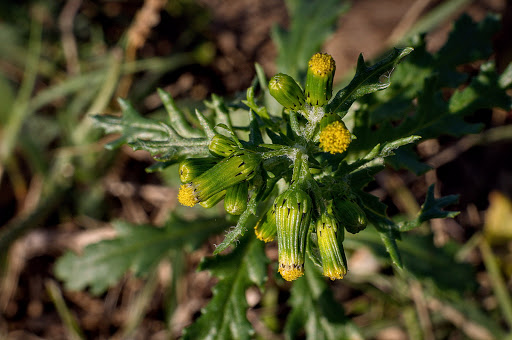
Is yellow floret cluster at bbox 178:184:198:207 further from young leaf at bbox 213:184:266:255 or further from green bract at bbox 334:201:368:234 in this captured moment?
green bract at bbox 334:201:368:234

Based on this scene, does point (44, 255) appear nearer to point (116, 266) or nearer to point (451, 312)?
point (116, 266)

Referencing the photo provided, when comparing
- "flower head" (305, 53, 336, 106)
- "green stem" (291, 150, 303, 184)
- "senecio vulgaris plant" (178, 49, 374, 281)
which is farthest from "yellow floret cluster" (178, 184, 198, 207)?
"flower head" (305, 53, 336, 106)

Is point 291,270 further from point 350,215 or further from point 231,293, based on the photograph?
point 231,293

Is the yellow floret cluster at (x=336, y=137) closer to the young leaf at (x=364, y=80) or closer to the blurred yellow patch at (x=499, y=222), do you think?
the young leaf at (x=364, y=80)

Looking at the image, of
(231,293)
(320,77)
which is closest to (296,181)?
(320,77)

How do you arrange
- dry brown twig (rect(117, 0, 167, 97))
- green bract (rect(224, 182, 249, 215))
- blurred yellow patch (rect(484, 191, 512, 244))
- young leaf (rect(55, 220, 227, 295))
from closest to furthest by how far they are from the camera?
green bract (rect(224, 182, 249, 215))
young leaf (rect(55, 220, 227, 295))
dry brown twig (rect(117, 0, 167, 97))
blurred yellow patch (rect(484, 191, 512, 244))

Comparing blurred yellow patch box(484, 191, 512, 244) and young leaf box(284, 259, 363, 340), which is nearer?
young leaf box(284, 259, 363, 340)
